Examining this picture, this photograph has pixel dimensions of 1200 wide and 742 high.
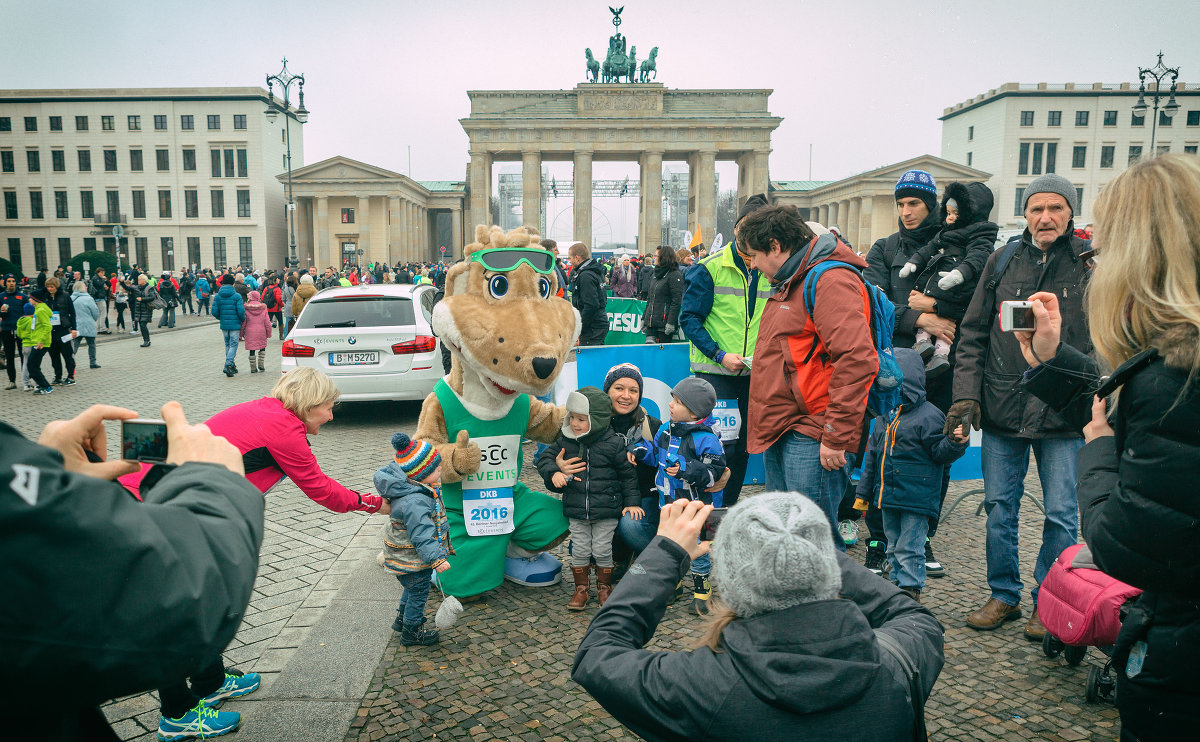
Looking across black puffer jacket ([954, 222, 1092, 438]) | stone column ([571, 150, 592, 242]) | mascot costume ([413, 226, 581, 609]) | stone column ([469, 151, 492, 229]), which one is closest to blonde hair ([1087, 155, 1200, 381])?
black puffer jacket ([954, 222, 1092, 438])

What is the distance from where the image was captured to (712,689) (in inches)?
68.5

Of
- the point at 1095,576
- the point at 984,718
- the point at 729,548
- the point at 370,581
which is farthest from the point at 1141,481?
the point at 370,581

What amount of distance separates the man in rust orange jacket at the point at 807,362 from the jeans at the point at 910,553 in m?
0.75

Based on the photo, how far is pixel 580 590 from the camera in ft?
15.3

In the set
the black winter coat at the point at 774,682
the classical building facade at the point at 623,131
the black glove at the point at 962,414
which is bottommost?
the black winter coat at the point at 774,682

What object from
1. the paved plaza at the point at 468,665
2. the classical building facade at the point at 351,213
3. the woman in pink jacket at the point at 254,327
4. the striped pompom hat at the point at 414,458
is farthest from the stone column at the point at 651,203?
the striped pompom hat at the point at 414,458

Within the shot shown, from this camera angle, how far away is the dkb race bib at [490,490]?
4.70m

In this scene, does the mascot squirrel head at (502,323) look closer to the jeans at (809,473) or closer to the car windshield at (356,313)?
the jeans at (809,473)

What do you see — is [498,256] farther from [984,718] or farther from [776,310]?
[984,718]

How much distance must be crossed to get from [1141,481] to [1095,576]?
185cm

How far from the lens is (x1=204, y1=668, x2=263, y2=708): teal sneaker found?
352cm

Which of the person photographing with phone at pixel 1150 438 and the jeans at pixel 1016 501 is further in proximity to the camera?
the jeans at pixel 1016 501

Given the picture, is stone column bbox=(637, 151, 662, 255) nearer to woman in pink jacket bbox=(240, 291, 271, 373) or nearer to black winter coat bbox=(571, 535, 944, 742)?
woman in pink jacket bbox=(240, 291, 271, 373)

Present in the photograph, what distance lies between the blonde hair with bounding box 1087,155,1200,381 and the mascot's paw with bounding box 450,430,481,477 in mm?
3303
